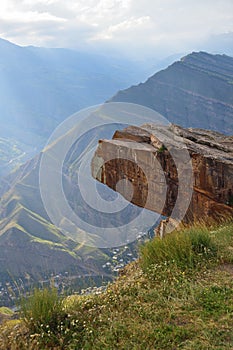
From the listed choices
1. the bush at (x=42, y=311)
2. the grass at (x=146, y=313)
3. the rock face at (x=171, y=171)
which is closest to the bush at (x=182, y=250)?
the grass at (x=146, y=313)

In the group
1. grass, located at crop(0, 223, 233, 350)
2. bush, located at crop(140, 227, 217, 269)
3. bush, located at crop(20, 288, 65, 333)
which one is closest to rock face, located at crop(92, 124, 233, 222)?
bush, located at crop(140, 227, 217, 269)

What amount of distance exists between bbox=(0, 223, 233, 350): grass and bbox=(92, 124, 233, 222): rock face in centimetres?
436

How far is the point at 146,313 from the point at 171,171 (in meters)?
7.39

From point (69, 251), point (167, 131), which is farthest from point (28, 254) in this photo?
point (167, 131)

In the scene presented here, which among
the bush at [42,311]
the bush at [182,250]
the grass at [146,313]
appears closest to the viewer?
the grass at [146,313]

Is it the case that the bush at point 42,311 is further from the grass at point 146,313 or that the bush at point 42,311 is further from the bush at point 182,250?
the bush at point 182,250

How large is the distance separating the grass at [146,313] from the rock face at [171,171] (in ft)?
14.3

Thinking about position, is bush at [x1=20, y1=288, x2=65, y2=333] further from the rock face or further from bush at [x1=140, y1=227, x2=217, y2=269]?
the rock face

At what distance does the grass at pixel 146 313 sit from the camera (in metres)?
5.70

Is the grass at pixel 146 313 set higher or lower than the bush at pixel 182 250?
lower

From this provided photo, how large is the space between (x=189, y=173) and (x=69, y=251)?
166072 millimetres

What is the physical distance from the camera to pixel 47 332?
248 inches

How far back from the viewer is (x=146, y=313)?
21.1ft

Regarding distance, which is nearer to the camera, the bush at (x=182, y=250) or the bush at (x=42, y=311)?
the bush at (x=42, y=311)
